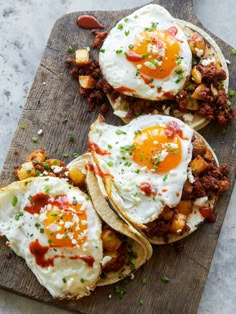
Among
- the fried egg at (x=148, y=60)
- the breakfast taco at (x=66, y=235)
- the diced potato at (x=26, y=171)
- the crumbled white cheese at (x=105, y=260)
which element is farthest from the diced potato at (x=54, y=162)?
the crumbled white cheese at (x=105, y=260)

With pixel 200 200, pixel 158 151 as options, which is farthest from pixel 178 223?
pixel 158 151

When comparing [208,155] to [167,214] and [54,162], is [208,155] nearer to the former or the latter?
[167,214]

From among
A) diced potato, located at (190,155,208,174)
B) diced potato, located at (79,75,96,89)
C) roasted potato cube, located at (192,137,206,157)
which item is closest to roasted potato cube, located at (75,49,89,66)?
diced potato, located at (79,75,96,89)

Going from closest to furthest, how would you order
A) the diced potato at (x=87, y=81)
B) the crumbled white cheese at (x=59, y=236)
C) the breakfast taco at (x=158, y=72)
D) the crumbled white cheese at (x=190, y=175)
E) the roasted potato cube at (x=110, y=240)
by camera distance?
1. the crumbled white cheese at (x=59, y=236)
2. the roasted potato cube at (x=110, y=240)
3. the crumbled white cheese at (x=190, y=175)
4. the breakfast taco at (x=158, y=72)
5. the diced potato at (x=87, y=81)

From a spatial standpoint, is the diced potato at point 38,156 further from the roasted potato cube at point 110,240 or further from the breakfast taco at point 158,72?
the roasted potato cube at point 110,240

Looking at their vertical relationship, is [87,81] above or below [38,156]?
above

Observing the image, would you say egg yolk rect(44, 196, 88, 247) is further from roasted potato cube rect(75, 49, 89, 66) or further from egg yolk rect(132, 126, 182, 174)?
roasted potato cube rect(75, 49, 89, 66)
